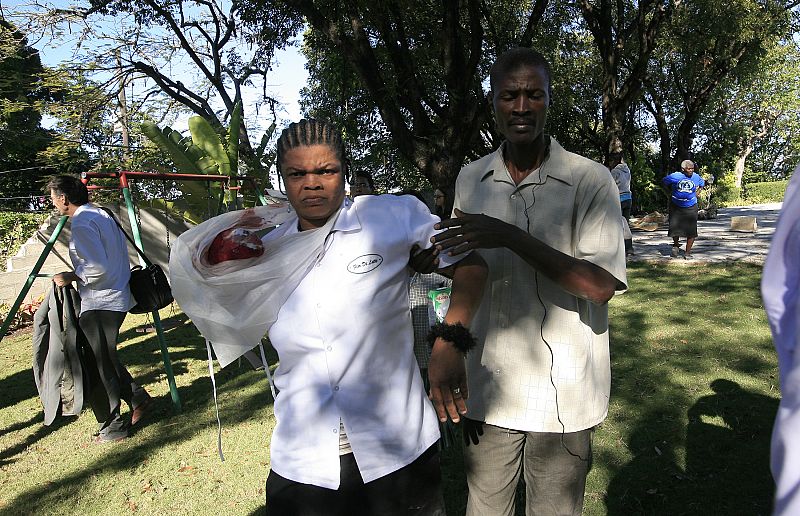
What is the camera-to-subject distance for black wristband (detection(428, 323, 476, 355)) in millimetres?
1885

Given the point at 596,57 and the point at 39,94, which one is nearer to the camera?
the point at 39,94

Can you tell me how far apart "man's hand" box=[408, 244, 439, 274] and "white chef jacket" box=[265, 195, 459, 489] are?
0.09 feet

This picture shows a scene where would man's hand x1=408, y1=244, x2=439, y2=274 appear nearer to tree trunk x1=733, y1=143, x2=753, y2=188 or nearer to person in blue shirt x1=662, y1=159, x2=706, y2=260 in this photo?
person in blue shirt x1=662, y1=159, x2=706, y2=260

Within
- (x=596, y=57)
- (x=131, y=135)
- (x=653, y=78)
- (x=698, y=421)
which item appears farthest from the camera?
→ (x=653, y=78)

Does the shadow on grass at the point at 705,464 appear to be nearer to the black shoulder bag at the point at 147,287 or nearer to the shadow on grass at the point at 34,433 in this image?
the black shoulder bag at the point at 147,287

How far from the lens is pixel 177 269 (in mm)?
2008

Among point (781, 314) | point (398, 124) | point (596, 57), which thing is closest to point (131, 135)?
point (398, 124)

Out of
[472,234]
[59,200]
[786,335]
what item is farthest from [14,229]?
[786,335]

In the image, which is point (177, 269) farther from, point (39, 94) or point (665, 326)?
point (39, 94)

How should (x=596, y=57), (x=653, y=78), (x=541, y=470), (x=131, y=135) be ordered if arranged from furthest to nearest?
(x=653, y=78), (x=596, y=57), (x=131, y=135), (x=541, y=470)

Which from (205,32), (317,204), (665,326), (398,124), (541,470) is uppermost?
(205,32)

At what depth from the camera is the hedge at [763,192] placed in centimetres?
3378

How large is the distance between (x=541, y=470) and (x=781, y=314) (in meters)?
1.45

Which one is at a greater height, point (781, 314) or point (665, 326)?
point (781, 314)
